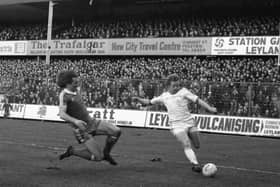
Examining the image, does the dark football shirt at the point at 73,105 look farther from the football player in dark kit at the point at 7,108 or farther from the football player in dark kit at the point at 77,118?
the football player in dark kit at the point at 7,108

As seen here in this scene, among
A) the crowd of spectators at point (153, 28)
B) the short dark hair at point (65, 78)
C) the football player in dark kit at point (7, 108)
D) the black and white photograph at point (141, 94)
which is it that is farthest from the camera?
the crowd of spectators at point (153, 28)

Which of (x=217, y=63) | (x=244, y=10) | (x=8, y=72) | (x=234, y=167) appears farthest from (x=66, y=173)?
(x=8, y=72)

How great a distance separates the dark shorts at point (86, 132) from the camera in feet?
31.9

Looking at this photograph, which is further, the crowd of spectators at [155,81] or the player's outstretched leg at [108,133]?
the crowd of spectators at [155,81]

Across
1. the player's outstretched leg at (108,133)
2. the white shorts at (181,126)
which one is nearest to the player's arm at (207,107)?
the white shorts at (181,126)

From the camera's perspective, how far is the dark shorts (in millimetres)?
9719

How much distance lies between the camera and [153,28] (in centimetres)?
4403

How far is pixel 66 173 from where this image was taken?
966 cm

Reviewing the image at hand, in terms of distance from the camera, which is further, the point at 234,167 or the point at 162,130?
the point at 162,130

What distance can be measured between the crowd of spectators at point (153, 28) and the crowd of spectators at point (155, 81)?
2.02 meters

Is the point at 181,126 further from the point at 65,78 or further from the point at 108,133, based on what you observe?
the point at 65,78

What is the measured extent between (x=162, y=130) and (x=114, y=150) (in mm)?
11849

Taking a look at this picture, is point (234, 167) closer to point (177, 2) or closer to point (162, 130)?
point (162, 130)

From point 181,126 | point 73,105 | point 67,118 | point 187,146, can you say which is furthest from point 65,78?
point 187,146
